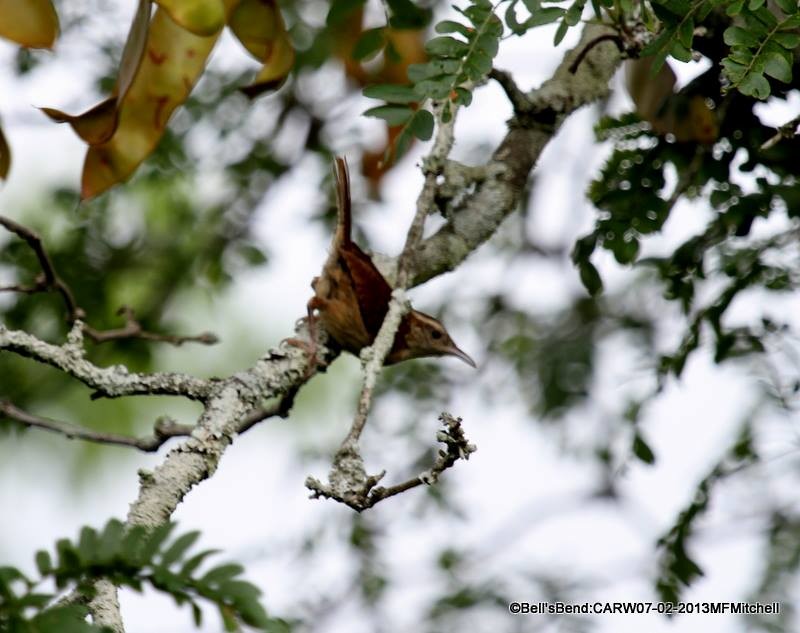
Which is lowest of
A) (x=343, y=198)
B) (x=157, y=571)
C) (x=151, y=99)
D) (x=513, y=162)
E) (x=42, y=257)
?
(x=157, y=571)

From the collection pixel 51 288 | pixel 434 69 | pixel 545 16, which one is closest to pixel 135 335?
pixel 51 288

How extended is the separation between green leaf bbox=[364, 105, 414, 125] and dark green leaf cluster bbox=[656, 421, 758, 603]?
142cm

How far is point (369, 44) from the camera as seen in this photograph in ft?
10.2

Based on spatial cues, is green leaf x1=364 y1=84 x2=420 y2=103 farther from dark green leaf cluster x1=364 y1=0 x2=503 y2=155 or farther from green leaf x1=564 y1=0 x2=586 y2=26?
green leaf x1=564 y1=0 x2=586 y2=26

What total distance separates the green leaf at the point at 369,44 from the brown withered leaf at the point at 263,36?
0.24 metres

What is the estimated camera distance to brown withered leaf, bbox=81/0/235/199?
2.80m

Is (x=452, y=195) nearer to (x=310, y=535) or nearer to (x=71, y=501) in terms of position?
(x=310, y=535)

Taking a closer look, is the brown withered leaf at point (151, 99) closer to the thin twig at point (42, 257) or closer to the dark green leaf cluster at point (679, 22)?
the thin twig at point (42, 257)

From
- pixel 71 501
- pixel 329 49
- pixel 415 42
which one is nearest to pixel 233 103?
pixel 329 49

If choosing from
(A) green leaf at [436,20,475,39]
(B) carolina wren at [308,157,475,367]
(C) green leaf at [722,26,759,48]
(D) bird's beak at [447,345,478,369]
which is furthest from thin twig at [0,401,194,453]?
(D) bird's beak at [447,345,478,369]

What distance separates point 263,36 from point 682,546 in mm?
1805

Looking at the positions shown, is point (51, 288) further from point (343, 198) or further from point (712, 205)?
point (712, 205)

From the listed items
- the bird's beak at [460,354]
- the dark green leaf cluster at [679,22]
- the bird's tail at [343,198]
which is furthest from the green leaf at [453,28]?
the bird's beak at [460,354]

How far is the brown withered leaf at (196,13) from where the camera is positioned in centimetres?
244
